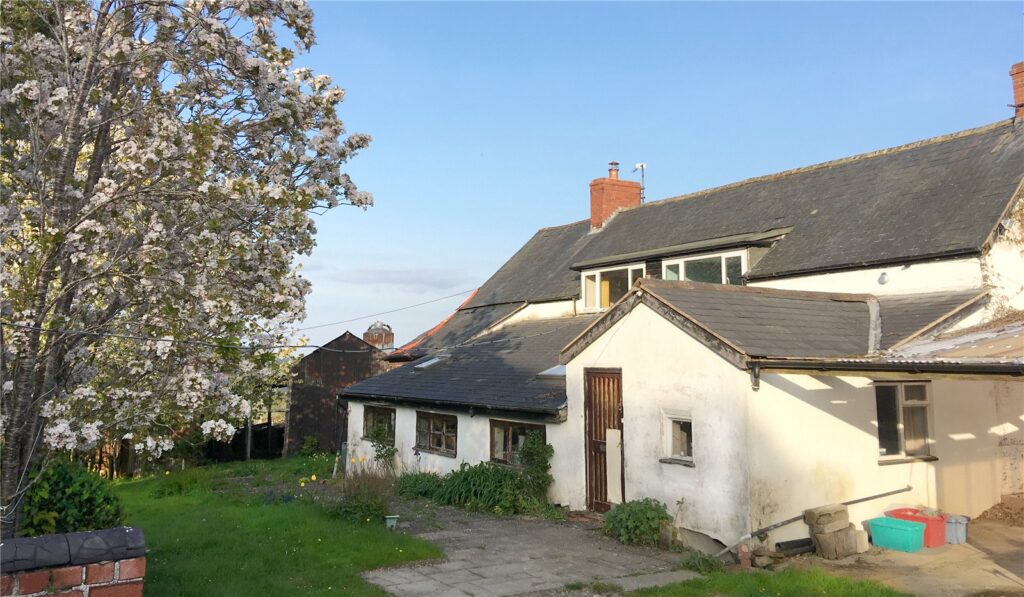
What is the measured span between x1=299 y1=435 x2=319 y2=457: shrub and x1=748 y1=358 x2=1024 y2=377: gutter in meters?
20.9

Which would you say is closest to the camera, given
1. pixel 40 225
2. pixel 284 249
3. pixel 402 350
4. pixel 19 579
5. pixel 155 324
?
pixel 19 579

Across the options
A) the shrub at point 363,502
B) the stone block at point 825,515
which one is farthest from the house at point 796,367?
the shrub at point 363,502

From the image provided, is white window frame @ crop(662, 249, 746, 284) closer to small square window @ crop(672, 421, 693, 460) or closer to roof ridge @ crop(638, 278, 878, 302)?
roof ridge @ crop(638, 278, 878, 302)

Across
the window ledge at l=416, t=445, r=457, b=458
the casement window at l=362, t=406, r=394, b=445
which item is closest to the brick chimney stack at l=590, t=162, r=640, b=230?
the casement window at l=362, t=406, r=394, b=445

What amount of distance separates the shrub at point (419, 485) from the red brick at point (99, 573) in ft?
36.2

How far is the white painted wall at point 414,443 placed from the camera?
16.8 m

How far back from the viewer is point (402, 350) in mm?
27906

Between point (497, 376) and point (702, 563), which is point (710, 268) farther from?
point (702, 563)

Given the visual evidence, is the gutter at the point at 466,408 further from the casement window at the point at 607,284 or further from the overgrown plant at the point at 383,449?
the casement window at the point at 607,284

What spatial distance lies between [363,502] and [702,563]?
19.1 ft

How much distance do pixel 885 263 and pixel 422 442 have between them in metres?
11.9

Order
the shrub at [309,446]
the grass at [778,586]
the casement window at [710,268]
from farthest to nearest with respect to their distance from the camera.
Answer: the shrub at [309,446], the casement window at [710,268], the grass at [778,586]

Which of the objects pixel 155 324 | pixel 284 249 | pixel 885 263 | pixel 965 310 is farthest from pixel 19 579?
pixel 885 263

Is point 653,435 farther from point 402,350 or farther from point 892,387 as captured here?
point 402,350
